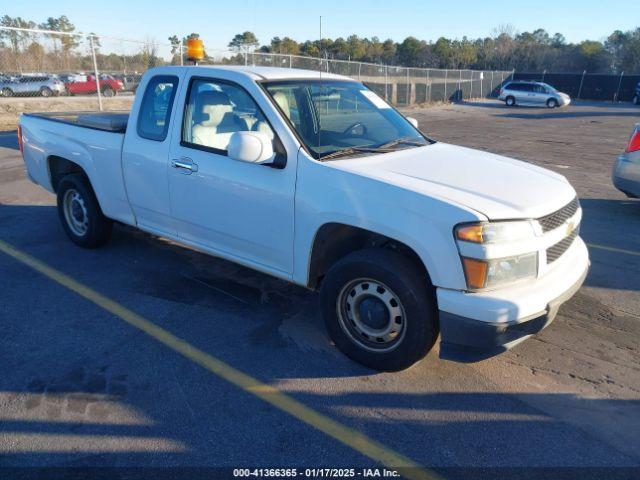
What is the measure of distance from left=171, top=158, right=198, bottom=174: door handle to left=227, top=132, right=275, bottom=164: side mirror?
67 cm

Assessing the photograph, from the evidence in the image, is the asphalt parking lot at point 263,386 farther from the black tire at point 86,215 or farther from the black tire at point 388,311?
the black tire at point 86,215

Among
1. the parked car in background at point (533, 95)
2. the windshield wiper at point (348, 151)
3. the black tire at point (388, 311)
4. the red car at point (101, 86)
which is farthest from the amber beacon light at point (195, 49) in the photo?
the parked car in background at point (533, 95)

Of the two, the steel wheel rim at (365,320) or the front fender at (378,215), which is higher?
the front fender at (378,215)

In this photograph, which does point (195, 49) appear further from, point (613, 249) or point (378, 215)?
point (613, 249)

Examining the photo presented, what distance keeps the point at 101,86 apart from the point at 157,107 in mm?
20204

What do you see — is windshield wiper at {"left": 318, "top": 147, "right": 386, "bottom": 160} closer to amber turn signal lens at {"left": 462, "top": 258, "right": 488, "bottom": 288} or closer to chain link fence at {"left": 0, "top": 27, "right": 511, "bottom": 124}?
amber turn signal lens at {"left": 462, "top": 258, "right": 488, "bottom": 288}

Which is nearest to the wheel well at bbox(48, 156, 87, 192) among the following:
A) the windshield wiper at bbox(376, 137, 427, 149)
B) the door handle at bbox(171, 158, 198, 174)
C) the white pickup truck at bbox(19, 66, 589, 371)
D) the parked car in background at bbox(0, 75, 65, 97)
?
the white pickup truck at bbox(19, 66, 589, 371)

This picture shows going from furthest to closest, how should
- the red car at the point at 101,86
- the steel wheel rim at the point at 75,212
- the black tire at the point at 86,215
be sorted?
1. the red car at the point at 101,86
2. the steel wheel rim at the point at 75,212
3. the black tire at the point at 86,215

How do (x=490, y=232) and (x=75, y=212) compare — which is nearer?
(x=490, y=232)

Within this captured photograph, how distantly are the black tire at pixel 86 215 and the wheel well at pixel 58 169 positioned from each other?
26cm

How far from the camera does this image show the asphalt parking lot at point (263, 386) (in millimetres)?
2738

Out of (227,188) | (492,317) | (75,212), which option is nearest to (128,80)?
(75,212)

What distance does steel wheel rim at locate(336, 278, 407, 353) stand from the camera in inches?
129

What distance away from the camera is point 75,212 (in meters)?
5.61
